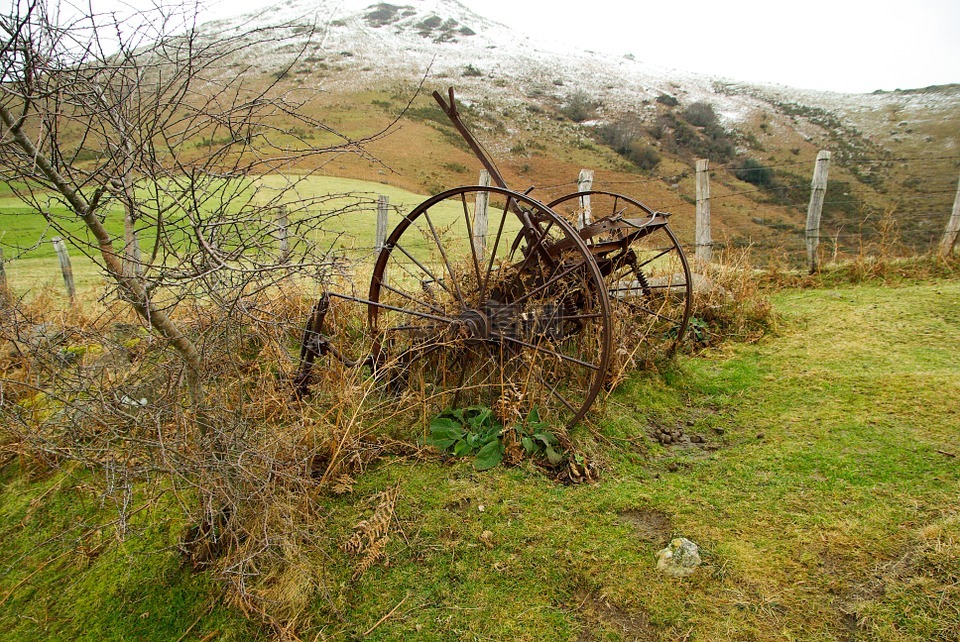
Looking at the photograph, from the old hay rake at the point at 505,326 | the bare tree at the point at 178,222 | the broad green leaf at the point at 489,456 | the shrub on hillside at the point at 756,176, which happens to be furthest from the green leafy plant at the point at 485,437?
the shrub on hillside at the point at 756,176

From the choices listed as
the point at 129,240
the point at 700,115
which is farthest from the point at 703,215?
the point at 700,115

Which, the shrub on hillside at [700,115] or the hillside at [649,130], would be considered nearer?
the hillside at [649,130]

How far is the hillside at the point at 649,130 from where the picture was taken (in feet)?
68.5

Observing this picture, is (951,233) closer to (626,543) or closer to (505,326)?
(505,326)

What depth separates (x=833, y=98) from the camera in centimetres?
4203

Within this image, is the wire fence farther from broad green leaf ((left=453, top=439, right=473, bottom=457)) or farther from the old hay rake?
broad green leaf ((left=453, top=439, right=473, bottom=457))

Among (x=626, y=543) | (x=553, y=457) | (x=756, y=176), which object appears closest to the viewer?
(x=626, y=543)

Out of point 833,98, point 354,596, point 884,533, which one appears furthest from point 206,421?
point 833,98

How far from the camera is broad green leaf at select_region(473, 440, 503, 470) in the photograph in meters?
3.29

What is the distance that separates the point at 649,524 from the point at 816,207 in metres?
6.75

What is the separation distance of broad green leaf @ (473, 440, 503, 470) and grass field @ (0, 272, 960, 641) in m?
0.06

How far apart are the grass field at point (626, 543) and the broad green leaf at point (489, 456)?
0.06 meters

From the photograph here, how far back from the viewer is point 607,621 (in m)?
2.29

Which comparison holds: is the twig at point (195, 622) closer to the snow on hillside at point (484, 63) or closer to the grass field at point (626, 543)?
the grass field at point (626, 543)
